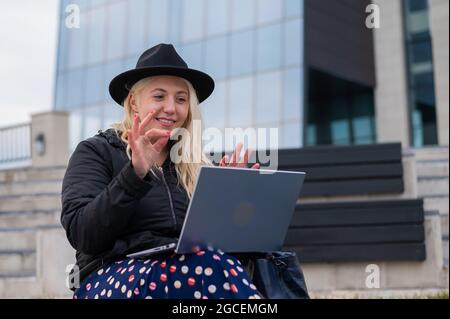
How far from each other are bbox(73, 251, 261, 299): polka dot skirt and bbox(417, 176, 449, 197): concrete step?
834 centimetres

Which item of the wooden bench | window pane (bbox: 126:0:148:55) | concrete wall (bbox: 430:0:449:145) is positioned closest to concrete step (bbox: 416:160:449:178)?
the wooden bench

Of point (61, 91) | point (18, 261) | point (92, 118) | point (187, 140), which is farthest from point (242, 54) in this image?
point (187, 140)

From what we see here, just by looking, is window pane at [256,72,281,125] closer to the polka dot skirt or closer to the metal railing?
the metal railing

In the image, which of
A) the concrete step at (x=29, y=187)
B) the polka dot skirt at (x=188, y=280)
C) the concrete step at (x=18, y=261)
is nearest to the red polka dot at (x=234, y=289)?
the polka dot skirt at (x=188, y=280)

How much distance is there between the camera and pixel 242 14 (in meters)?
27.5

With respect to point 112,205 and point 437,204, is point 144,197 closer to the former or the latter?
point 112,205

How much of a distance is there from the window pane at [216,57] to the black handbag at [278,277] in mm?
24685

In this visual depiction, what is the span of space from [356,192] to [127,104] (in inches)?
266

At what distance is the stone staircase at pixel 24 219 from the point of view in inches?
351

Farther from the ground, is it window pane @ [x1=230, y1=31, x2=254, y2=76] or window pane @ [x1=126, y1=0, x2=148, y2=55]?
window pane @ [x1=126, y1=0, x2=148, y2=55]

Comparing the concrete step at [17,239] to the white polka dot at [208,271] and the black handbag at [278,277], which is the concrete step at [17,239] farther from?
the white polka dot at [208,271]

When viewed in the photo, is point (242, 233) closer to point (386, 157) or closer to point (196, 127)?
point (196, 127)

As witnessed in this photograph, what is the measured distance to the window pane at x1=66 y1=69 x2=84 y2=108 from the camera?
31.7 meters

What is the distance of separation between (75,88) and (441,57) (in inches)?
583
